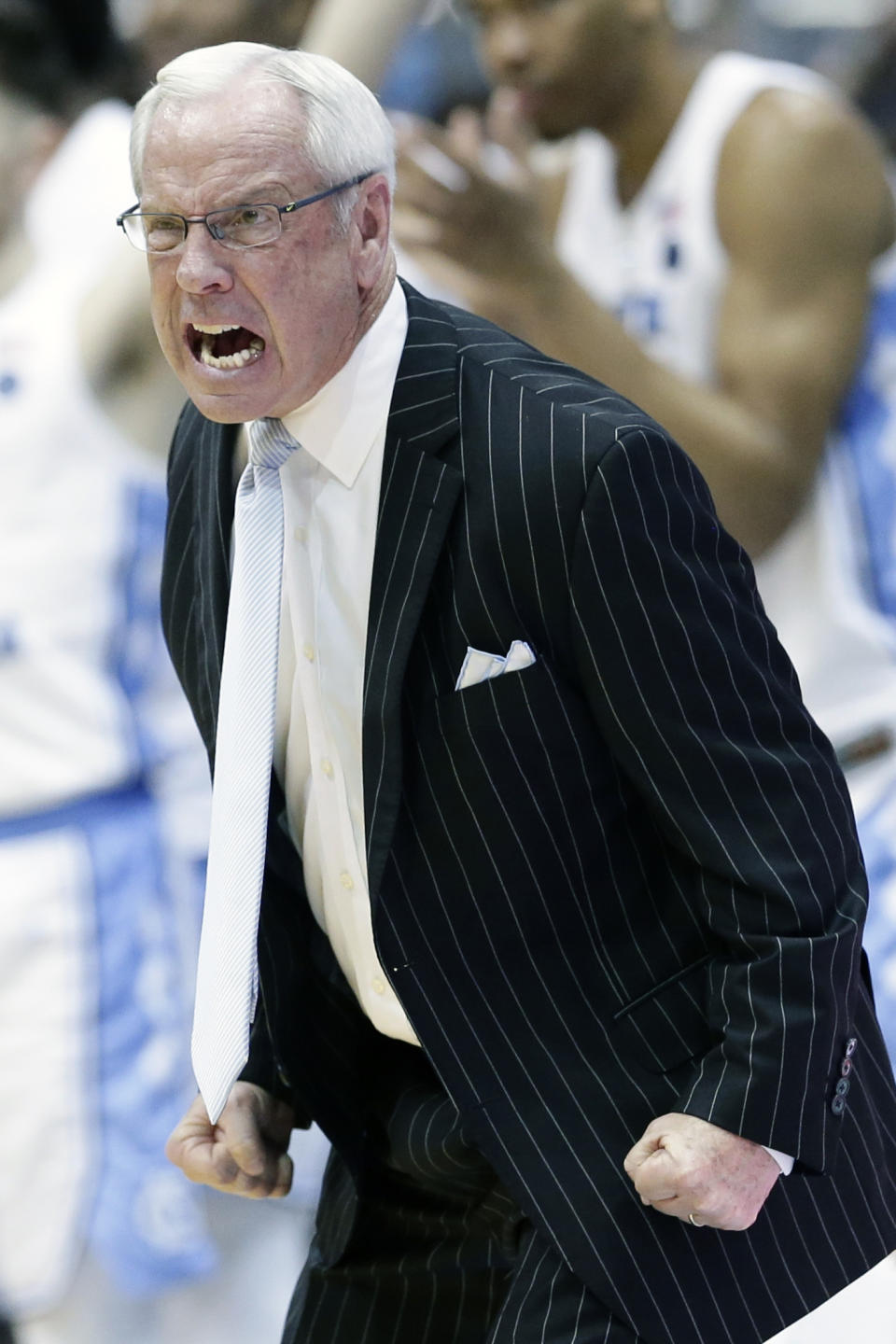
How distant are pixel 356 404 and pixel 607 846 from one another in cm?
33

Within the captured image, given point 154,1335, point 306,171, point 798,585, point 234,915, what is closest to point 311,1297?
point 234,915

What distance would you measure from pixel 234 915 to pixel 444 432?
1.18 feet

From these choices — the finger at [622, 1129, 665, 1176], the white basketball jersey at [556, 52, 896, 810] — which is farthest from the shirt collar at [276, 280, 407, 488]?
the white basketball jersey at [556, 52, 896, 810]

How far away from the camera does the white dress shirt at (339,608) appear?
49.1 inches

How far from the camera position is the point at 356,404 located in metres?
1.24

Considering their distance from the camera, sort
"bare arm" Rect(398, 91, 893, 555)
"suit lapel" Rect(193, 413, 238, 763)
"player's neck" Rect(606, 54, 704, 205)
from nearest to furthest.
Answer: "suit lapel" Rect(193, 413, 238, 763) → "bare arm" Rect(398, 91, 893, 555) → "player's neck" Rect(606, 54, 704, 205)

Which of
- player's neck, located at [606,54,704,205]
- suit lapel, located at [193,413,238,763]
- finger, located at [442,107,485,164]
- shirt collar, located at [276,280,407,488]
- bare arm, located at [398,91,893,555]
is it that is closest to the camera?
shirt collar, located at [276,280,407,488]

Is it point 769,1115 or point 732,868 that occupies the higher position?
point 732,868

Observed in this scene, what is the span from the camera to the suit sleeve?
112 cm

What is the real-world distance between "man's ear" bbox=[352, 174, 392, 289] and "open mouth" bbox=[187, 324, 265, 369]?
0.28 feet

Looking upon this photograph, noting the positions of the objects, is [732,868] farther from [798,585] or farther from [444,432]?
[798,585]

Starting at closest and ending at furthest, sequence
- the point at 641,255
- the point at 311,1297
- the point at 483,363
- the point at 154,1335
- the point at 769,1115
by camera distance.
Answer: the point at 769,1115 → the point at 483,363 → the point at 311,1297 → the point at 154,1335 → the point at 641,255

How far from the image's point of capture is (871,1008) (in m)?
1.29

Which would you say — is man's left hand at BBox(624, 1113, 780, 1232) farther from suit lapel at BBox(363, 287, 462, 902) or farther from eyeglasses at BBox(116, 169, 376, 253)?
eyeglasses at BBox(116, 169, 376, 253)
